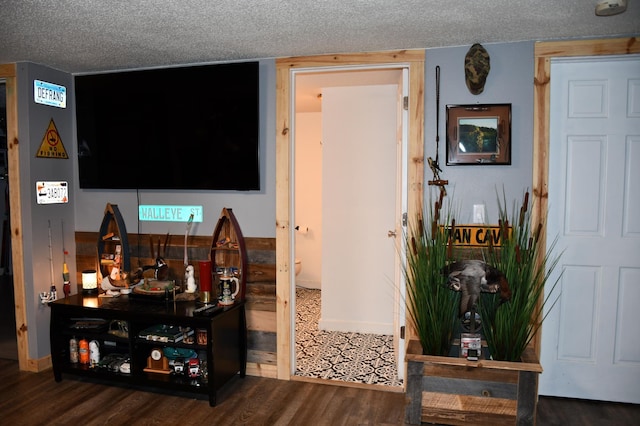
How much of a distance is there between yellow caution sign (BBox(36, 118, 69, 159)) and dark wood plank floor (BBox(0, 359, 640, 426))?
167 centimetres

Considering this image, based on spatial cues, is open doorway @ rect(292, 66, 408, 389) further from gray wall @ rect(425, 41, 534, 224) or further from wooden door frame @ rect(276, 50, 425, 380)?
gray wall @ rect(425, 41, 534, 224)

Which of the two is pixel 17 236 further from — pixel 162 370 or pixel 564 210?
pixel 564 210

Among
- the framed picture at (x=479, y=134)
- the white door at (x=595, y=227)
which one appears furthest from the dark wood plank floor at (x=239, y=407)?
the framed picture at (x=479, y=134)

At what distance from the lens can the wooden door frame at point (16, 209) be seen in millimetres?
3389

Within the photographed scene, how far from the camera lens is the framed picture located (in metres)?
2.89

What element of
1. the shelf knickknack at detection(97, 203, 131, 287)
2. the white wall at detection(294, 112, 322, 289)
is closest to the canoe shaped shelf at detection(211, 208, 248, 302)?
the shelf knickknack at detection(97, 203, 131, 287)

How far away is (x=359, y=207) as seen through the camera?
4.36m

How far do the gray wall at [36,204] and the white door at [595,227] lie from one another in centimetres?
360

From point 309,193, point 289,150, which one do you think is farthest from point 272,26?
point 309,193

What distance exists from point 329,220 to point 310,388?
67.1 inches

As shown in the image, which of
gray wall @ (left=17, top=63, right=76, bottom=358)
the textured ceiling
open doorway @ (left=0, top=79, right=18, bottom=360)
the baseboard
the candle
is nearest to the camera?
the textured ceiling

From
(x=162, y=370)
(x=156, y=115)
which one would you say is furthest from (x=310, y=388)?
(x=156, y=115)

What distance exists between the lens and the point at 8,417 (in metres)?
2.79

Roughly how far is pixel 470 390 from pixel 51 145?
11.2ft
